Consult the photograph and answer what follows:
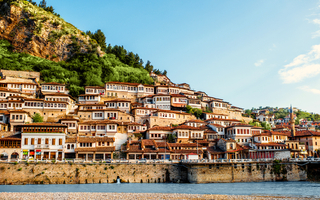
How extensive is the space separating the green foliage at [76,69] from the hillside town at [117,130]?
565cm

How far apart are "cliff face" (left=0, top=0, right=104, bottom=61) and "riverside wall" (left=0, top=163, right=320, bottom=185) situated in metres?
62.2

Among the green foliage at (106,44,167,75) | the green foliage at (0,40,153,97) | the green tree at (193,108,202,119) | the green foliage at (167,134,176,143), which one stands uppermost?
the green foliage at (106,44,167,75)

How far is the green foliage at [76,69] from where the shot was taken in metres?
80.6

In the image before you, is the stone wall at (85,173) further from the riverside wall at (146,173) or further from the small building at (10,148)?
the small building at (10,148)

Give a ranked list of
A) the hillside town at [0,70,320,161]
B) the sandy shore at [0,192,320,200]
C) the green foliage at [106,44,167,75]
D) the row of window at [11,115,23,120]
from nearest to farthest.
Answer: the sandy shore at [0,192,320,200]
the hillside town at [0,70,320,161]
the row of window at [11,115,23,120]
the green foliage at [106,44,167,75]

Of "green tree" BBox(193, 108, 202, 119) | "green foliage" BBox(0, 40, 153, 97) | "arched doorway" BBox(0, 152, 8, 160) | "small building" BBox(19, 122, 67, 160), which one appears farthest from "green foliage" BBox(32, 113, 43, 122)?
"green tree" BBox(193, 108, 202, 119)

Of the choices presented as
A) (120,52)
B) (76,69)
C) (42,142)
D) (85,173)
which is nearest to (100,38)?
(120,52)

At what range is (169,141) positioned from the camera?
56.1 m

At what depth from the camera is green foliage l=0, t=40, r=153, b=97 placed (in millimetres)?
80562

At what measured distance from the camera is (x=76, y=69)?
88.8 metres

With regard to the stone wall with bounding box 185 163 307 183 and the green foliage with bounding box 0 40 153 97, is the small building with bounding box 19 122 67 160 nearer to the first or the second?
the stone wall with bounding box 185 163 307 183

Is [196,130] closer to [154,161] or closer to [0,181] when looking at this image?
[154,161]

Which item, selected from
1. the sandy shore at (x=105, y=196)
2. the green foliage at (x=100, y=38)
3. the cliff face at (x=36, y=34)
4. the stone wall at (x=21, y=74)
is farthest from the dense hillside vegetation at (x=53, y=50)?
the sandy shore at (x=105, y=196)

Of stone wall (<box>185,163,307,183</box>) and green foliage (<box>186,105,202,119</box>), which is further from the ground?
green foliage (<box>186,105,202,119</box>)
